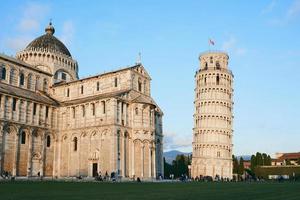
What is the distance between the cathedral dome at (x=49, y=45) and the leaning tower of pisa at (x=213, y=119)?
116ft

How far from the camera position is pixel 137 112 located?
177 feet

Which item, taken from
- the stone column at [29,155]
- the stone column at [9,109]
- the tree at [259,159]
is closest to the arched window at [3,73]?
the stone column at [9,109]

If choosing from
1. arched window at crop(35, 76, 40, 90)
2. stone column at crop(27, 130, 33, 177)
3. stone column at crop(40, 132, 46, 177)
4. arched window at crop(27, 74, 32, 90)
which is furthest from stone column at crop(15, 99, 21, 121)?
arched window at crop(35, 76, 40, 90)

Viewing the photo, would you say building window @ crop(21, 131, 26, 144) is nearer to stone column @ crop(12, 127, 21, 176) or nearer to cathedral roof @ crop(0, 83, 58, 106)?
stone column @ crop(12, 127, 21, 176)

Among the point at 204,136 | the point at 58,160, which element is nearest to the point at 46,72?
the point at 58,160

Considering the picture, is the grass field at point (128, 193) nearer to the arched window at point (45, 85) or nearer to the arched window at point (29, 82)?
the arched window at point (29, 82)

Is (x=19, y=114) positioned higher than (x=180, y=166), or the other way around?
(x=19, y=114)

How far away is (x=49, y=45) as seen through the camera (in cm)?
6550

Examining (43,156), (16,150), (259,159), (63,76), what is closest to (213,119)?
(259,159)

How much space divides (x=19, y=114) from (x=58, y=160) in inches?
370

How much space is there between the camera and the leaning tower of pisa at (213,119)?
8488 centimetres

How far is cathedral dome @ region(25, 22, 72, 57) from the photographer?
6496cm

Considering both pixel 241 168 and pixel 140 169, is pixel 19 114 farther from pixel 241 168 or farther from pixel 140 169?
pixel 241 168

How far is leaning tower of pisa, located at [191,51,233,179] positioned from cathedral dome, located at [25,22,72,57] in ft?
116
